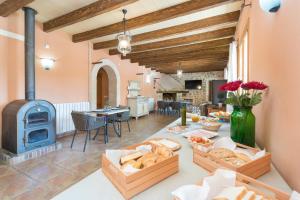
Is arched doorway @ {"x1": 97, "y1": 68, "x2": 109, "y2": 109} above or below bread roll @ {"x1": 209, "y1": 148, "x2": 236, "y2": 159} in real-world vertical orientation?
above

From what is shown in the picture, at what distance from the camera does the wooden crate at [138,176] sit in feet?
1.92

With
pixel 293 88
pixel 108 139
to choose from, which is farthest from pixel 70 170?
pixel 293 88

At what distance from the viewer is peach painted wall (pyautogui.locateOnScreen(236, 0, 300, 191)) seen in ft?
2.25

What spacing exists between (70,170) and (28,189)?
545 millimetres

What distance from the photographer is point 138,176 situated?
610 mm

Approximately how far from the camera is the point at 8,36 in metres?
3.03

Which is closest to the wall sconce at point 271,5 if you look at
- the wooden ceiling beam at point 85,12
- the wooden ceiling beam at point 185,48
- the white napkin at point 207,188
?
the white napkin at point 207,188

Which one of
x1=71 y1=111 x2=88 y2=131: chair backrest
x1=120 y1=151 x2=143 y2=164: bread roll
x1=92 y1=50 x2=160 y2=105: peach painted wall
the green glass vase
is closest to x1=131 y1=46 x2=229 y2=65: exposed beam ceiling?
x1=92 y1=50 x2=160 y2=105: peach painted wall

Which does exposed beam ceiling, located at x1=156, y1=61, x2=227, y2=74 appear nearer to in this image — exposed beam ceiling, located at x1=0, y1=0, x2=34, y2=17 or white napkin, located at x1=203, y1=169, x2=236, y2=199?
exposed beam ceiling, located at x1=0, y1=0, x2=34, y2=17

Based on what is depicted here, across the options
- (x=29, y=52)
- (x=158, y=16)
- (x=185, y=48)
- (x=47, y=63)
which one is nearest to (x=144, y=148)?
(x=158, y=16)

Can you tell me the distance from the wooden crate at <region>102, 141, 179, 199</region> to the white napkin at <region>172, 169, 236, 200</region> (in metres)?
0.16

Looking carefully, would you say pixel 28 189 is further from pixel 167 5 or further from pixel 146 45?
pixel 146 45

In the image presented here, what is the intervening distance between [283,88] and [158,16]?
2698 mm

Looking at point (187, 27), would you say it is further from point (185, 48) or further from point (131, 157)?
point (131, 157)
